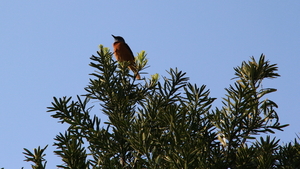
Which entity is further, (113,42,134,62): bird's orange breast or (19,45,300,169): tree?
(113,42,134,62): bird's orange breast

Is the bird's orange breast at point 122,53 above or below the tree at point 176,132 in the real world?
above

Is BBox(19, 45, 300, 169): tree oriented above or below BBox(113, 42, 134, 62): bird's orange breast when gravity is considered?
below

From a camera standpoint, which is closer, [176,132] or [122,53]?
[176,132]

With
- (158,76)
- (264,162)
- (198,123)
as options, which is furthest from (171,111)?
(158,76)

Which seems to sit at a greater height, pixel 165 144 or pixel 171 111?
pixel 171 111

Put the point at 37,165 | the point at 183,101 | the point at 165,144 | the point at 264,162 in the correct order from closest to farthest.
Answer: the point at 264,162
the point at 165,144
the point at 37,165
the point at 183,101

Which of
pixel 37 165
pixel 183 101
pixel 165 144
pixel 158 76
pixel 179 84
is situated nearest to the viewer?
pixel 165 144

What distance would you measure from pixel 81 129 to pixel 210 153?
1022mm

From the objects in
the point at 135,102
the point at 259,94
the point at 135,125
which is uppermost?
the point at 135,102

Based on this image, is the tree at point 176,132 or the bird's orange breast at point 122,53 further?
the bird's orange breast at point 122,53

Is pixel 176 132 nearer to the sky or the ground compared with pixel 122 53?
nearer to the ground

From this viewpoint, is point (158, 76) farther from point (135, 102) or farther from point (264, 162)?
point (264, 162)

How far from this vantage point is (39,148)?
9.23 feet

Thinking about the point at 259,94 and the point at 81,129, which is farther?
→ the point at 81,129
